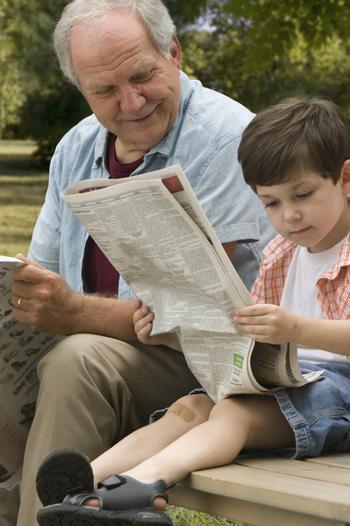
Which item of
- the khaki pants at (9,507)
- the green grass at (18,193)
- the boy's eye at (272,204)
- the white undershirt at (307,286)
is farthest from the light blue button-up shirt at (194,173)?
the green grass at (18,193)

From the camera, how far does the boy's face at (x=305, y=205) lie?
8.42ft

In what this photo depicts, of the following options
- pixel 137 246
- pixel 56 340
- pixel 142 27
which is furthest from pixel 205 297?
pixel 142 27

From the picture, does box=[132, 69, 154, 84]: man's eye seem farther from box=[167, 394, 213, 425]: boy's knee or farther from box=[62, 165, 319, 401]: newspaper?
box=[167, 394, 213, 425]: boy's knee

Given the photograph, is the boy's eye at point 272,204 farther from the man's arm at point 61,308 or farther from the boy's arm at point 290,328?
the man's arm at point 61,308

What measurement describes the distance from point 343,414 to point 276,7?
6.88 m

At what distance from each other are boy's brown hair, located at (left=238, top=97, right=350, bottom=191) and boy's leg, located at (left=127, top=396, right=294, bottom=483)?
485 mm

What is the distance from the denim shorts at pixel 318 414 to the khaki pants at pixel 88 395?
1.41 ft

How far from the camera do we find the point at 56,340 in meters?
3.04

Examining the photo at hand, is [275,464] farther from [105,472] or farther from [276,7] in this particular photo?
[276,7]

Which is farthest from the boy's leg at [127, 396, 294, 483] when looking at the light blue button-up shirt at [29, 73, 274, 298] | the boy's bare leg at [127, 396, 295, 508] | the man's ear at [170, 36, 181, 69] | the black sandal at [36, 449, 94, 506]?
the man's ear at [170, 36, 181, 69]

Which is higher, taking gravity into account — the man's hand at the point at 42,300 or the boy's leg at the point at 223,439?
the man's hand at the point at 42,300

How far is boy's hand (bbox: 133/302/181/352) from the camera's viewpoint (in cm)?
284

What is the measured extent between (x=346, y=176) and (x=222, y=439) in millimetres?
645

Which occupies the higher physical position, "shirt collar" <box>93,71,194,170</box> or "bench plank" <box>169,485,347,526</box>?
"shirt collar" <box>93,71,194,170</box>
